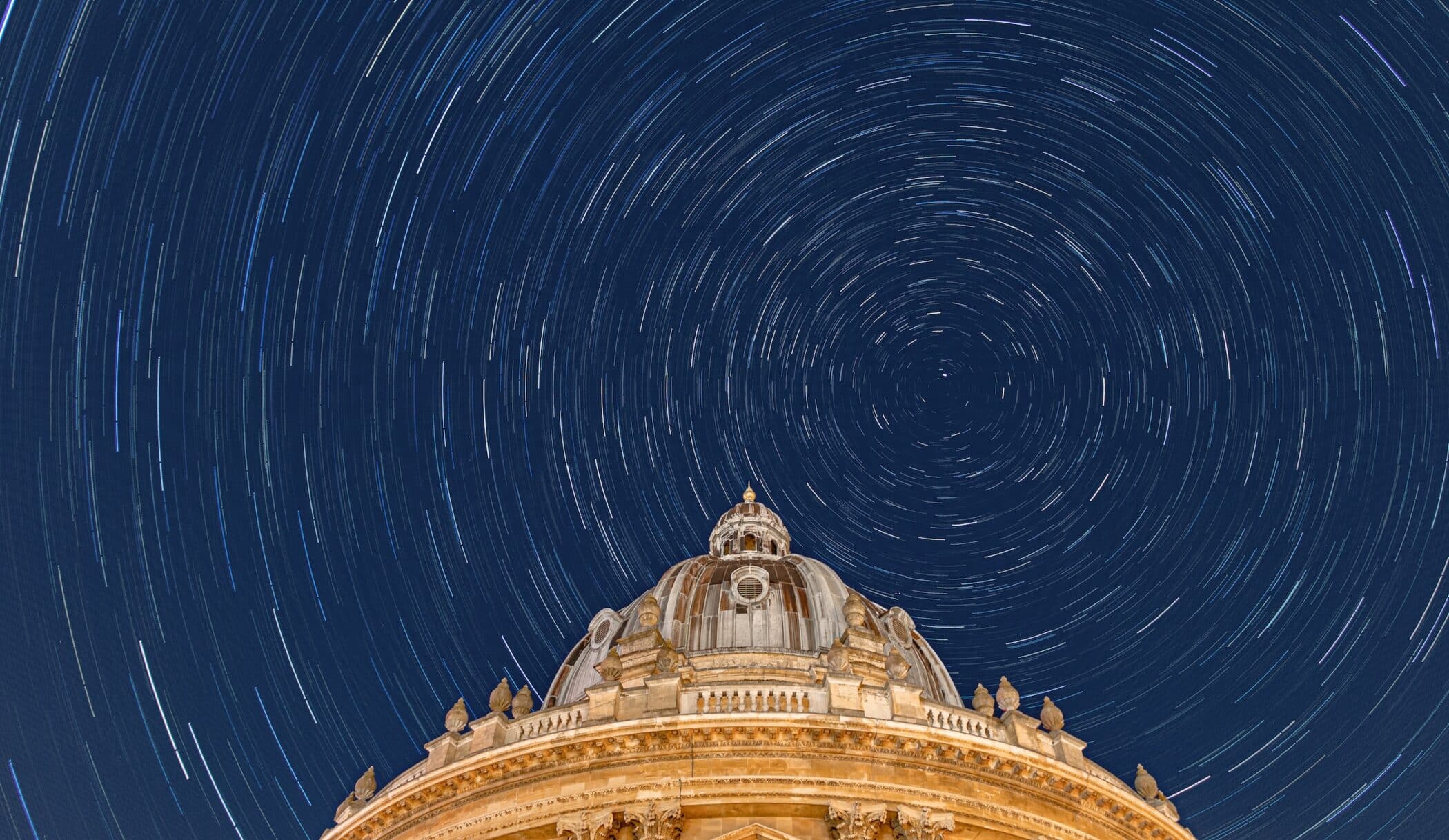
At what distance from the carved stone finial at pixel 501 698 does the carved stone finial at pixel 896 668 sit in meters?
11.0

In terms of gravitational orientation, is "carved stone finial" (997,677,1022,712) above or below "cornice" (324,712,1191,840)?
above

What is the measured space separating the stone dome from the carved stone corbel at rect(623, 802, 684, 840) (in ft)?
27.4

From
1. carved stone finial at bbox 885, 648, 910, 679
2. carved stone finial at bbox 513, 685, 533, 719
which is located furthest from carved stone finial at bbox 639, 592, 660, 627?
carved stone finial at bbox 885, 648, 910, 679

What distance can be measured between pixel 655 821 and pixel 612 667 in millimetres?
6997

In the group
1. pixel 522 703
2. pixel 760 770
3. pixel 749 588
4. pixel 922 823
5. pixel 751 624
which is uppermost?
pixel 749 588

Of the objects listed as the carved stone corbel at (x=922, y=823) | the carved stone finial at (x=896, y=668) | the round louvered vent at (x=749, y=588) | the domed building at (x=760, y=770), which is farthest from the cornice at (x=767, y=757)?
the round louvered vent at (x=749, y=588)

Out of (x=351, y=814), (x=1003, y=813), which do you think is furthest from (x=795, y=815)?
(x=351, y=814)

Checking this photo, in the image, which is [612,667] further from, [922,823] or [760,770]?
[922,823]

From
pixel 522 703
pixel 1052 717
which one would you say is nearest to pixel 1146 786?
pixel 1052 717

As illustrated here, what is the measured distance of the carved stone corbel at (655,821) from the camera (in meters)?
23.3

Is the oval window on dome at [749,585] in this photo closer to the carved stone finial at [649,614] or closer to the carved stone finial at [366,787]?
the carved stone finial at [649,614]

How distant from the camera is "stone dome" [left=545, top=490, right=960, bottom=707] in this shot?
34.1m

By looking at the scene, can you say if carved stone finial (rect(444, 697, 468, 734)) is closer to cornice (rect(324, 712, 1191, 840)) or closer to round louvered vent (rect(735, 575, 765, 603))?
cornice (rect(324, 712, 1191, 840))

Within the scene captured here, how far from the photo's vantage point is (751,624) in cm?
3672
